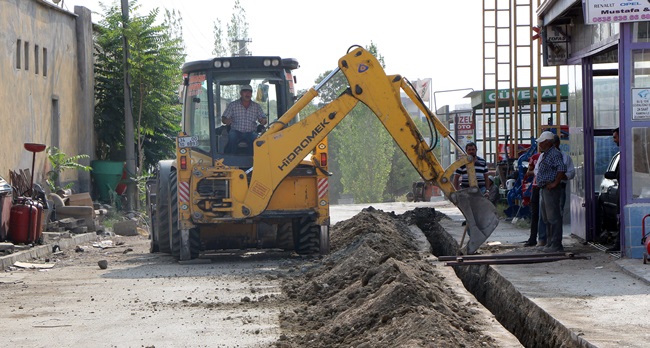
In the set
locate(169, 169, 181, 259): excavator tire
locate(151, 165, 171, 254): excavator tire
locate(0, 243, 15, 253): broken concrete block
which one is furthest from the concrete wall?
locate(169, 169, 181, 259): excavator tire

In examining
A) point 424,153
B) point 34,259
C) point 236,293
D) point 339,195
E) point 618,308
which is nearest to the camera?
point 618,308

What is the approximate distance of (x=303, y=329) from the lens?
9.66 meters

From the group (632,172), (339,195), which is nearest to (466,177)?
(632,172)

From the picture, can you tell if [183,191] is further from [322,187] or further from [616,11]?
[616,11]

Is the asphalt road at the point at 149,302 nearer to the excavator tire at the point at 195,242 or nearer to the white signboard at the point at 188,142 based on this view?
the excavator tire at the point at 195,242

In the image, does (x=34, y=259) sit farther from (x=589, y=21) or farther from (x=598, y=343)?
(x=598, y=343)

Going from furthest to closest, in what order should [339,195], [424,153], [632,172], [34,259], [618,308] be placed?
1. [339,195]
2. [34,259]
3. [424,153]
4. [632,172]
5. [618,308]

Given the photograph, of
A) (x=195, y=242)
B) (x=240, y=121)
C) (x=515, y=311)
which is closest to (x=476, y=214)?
(x=515, y=311)

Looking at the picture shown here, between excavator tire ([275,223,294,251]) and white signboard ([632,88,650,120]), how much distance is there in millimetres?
6041

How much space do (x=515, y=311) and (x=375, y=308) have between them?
92.7 inches

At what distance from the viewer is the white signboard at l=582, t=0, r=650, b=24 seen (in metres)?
12.8

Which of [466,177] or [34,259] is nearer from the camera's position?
[466,177]

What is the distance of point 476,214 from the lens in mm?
14938

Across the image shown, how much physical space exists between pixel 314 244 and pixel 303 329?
7248 millimetres
